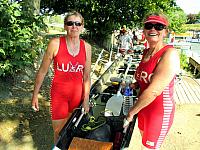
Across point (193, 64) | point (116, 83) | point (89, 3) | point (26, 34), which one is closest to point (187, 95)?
point (116, 83)

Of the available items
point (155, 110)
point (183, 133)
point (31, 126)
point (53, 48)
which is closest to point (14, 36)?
point (31, 126)

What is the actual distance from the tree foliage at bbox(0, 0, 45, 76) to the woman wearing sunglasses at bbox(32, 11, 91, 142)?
1700 millimetres

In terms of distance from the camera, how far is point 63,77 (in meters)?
3.25

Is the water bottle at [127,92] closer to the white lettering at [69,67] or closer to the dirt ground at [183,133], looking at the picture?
the dirt ground at [183,133]

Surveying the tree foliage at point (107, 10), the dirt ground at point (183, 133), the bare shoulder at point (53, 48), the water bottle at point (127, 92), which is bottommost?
the dirt ground at point (183, 133)

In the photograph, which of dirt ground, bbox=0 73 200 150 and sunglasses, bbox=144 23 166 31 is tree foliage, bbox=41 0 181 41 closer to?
dirt ground, bbox=0 73 200 150

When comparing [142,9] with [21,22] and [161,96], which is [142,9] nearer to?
[21,22]

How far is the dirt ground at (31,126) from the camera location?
4.67m

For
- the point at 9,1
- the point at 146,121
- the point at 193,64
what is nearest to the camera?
the point at 146,121

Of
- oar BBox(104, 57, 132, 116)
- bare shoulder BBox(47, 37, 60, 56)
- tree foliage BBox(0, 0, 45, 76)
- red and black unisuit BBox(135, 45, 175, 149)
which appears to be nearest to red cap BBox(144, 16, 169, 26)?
red and black unisuit BBox(135, 45, 175, 149)

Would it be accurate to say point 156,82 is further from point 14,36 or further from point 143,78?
point 14,36

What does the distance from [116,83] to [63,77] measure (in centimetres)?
276

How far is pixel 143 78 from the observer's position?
2604 mm

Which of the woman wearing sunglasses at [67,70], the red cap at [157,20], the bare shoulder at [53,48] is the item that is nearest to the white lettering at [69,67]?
the woman wearing sunglasses at [67,70]
